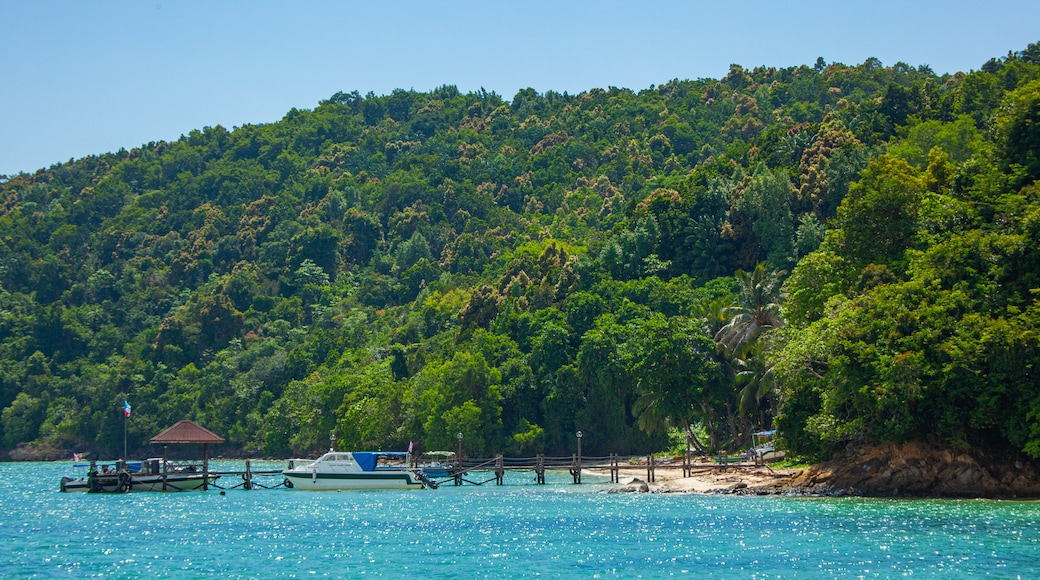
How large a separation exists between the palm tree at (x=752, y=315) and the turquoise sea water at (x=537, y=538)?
1785cm

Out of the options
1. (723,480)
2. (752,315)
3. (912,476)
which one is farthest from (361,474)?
(912,476)

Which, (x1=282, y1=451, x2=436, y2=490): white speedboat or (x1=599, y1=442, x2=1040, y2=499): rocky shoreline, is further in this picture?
(x1=282, y1=451, x2=436, y2=490): white speedboat

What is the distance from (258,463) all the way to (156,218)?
8196 cm

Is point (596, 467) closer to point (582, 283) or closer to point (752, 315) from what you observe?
point (752, 315)

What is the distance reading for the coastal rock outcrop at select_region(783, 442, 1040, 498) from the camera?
45000mm

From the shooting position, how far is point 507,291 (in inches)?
4070

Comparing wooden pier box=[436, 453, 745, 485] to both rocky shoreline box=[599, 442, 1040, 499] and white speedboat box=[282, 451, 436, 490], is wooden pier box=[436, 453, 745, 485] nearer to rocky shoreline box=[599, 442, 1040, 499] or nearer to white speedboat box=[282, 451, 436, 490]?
white speedboat box=[282, 451, 436, 490]

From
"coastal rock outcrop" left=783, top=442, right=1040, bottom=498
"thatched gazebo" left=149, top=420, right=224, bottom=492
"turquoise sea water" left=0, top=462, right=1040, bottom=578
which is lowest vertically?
"turquoise sea water" left=0, top=462, right=1040, bottom=578

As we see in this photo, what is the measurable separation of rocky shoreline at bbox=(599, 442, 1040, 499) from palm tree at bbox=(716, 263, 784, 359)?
1777 centimetres

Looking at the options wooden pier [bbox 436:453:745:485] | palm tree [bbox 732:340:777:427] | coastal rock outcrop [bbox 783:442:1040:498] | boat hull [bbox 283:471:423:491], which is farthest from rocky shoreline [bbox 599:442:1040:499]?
boat hull [bbox 283:471:423:491]

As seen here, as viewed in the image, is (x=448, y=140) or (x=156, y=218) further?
(x=448, y=140)

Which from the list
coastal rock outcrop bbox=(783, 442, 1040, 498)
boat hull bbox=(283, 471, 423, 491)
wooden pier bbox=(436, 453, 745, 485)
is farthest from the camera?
boat hull bbox=(283, 471, 423, 491)

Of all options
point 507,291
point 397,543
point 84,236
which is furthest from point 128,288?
point 397,543

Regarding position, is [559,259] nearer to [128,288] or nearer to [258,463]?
[258,463]
